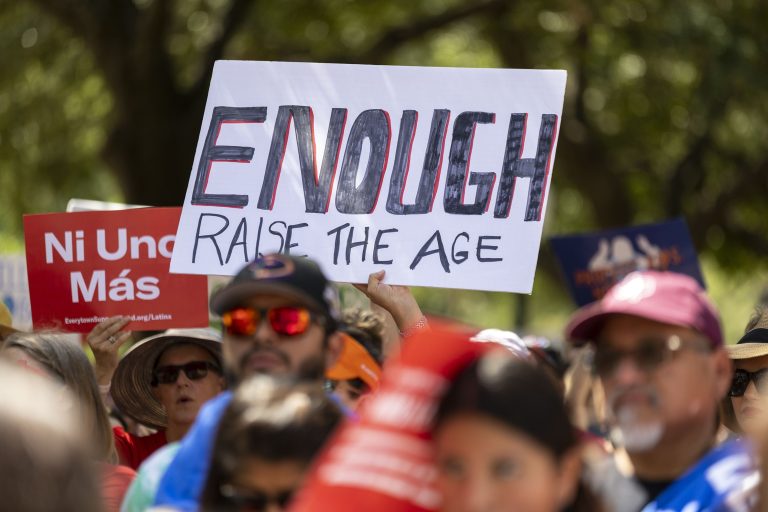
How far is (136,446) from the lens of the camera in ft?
18.1

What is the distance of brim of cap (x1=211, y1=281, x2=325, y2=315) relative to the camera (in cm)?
350

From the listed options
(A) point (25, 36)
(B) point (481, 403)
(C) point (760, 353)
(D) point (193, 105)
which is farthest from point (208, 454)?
(A) point (25, 36)

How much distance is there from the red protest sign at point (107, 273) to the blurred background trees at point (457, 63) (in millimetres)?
5240

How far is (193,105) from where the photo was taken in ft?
37.9

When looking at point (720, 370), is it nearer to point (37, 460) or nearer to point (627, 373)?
point (627, 373)

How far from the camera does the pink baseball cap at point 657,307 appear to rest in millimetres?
3135

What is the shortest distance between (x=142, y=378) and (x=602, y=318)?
276 centimetres

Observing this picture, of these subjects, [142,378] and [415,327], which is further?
[142,378]

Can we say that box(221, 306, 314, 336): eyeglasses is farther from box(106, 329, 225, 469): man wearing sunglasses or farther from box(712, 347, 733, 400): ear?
box(106, 329, 225, 469): man wearing sunglasses

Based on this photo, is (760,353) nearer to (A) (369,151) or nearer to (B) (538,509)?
(A) (369,151)

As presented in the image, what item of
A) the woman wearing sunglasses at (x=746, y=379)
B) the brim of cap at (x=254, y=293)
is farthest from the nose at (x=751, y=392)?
the brim of cap at (x=254, y=293)

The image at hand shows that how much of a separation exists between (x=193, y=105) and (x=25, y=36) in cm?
220

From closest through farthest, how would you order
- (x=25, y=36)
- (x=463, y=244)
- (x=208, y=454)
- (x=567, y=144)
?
(x=208, y=454) → (x=463, y=244) → (x=25, y=36) → (x=567, y=144)

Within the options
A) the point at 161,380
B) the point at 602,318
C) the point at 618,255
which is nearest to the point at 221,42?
the point at 618,255
